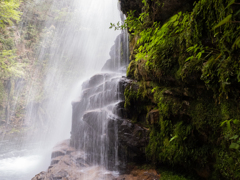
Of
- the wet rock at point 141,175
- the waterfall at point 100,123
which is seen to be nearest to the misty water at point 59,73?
the waterfall at point 100,123

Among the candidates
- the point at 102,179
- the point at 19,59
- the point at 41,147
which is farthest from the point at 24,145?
the point at 102,179

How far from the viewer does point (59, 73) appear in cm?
2075

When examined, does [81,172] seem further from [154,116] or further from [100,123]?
[154,116]

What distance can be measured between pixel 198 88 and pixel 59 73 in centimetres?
2091

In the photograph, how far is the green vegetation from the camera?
80.1 inches

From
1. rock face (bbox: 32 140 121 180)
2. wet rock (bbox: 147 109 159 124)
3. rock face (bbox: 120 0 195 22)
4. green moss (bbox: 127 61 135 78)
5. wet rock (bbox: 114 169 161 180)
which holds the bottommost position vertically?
rock face (bbox: 32 140 121 180)

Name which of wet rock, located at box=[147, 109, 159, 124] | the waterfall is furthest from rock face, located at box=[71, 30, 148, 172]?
wet rock, located at box=[147, 109, 159, 124]

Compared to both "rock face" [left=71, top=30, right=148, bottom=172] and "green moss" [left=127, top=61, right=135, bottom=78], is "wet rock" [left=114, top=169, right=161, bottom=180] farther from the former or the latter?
"green moss" [left=127, top=61, right=135, bottom=78]

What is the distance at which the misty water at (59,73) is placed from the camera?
12.5 meters

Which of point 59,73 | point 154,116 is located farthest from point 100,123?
point 59,73

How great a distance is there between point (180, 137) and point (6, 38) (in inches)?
674

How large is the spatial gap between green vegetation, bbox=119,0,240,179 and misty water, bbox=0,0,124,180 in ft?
32.1

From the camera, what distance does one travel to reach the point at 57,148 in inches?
365

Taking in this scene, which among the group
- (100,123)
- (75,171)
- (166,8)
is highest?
(166,8)
